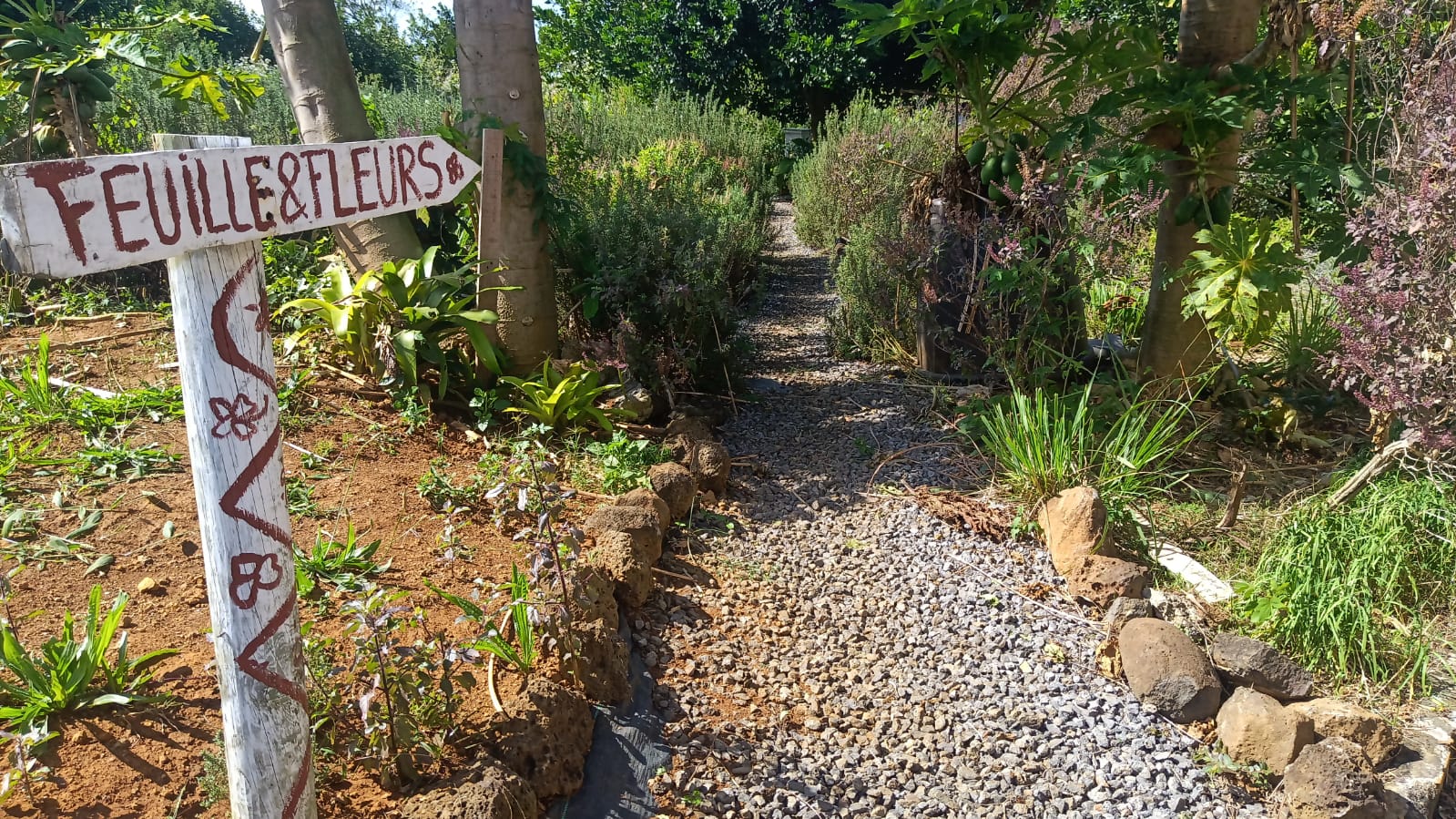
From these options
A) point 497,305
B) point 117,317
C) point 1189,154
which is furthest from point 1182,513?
point 117,317

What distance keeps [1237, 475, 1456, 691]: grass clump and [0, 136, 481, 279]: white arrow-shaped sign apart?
2.68 meters

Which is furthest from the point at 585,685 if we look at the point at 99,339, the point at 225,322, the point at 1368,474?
the point at 99,339

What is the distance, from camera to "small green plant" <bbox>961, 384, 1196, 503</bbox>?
3.19 meters

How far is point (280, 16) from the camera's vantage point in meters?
3.54

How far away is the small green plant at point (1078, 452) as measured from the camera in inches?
125

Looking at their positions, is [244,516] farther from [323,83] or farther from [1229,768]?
[323,83]

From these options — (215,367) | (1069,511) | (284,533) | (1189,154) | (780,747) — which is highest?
(1189,154)

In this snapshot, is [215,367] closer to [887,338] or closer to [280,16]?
[280,16]

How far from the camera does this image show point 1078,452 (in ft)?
10.7

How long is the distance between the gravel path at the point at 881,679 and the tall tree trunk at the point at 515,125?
3.91ft

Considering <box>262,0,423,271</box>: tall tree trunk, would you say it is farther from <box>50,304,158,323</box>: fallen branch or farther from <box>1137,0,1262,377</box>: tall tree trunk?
<box>1137,0,1262,377</box>: tall tree trunk

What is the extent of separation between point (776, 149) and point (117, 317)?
33.3ft

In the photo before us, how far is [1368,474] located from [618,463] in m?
2.65

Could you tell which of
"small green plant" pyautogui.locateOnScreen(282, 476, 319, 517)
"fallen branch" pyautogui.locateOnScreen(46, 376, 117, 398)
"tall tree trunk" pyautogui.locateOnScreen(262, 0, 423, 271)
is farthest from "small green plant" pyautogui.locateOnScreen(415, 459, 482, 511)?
"tall tree trunk" pyautogui.locateOnScreen(262, 0, 423, 271)
